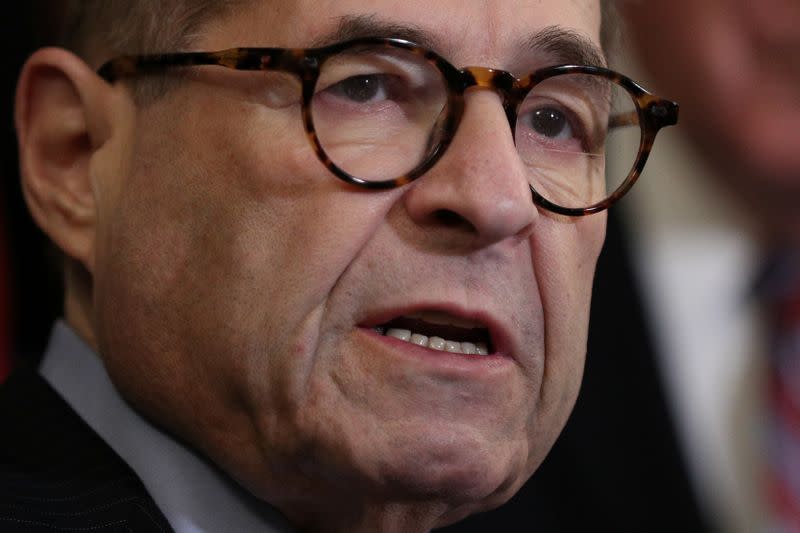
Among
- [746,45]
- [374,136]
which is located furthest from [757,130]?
[374,136]

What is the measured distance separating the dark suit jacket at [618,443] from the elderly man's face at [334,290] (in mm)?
1336

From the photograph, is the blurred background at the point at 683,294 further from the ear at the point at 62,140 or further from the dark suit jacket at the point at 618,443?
the ear at the point at 62,140

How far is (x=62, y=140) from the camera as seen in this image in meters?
1.54

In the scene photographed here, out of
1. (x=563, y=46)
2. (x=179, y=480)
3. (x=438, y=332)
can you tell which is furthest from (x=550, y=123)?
(x=179, y=480)

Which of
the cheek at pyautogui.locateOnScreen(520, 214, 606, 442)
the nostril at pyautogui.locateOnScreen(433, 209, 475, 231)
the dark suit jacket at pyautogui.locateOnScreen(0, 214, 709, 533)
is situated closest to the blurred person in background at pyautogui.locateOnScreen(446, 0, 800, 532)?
the dark suit jacket at pyautogui.locateOnScreen(0, 214, 709, 533)

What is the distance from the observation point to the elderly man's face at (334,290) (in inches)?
50.0

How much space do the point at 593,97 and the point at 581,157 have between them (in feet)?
0.26

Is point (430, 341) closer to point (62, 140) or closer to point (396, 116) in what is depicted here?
point (396, 116)

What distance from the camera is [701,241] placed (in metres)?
3.98

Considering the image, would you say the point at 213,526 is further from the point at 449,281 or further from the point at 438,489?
the point at 449,281

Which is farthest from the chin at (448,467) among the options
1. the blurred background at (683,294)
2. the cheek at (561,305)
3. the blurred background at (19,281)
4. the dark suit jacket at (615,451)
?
the blurred background at (19,281)

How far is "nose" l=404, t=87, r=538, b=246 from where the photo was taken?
4.16ft

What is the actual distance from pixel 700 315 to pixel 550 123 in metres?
2.51

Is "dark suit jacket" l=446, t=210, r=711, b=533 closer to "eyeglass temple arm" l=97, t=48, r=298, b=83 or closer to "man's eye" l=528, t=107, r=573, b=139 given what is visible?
"man's eye" l=528, t=107, r=573, b=139
